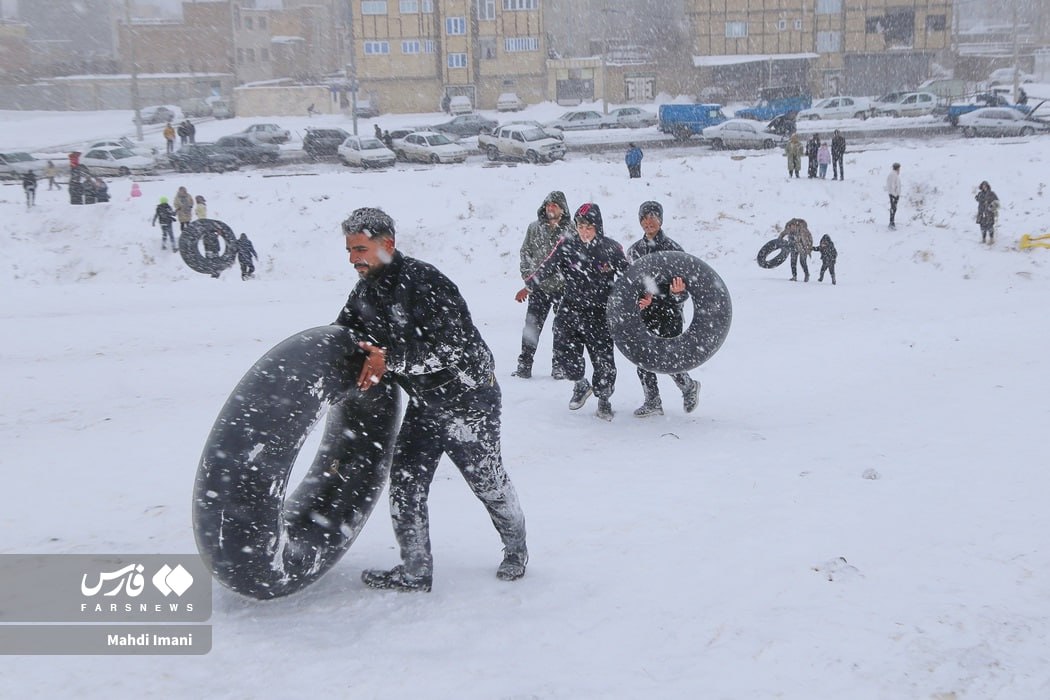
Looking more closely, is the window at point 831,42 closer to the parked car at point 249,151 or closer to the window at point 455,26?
the window at point 455,26

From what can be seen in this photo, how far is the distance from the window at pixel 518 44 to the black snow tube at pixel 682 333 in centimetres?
5307

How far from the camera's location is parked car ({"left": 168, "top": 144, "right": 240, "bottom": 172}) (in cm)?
3148

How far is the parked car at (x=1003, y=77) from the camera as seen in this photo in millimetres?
57438

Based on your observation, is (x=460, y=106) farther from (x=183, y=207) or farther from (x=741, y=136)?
(x=183, y=207)

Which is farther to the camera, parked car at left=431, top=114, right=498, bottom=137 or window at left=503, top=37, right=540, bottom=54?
window at left=503, top=37, right=540, bottom=54

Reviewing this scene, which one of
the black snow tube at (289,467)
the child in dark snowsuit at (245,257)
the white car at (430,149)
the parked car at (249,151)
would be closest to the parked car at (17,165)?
the parked car at (249,151)

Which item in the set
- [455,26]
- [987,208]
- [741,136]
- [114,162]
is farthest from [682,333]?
→ [455,26]

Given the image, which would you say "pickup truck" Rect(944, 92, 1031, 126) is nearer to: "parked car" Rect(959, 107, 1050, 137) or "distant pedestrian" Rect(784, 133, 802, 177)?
"parked car" Rect(959, 107, 1050, 137)

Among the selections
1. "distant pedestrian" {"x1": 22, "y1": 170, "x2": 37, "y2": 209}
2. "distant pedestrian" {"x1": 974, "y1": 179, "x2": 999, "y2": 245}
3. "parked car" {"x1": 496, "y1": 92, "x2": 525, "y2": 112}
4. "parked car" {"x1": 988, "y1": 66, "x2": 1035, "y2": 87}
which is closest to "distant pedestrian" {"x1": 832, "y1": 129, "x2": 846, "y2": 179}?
"distant pedestrian" {"x1": 974, "y1": 179, "x2": 999, "y2": 245}

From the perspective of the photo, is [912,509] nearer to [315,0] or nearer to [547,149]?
[547,149]

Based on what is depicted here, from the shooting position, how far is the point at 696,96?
5822 centimetres

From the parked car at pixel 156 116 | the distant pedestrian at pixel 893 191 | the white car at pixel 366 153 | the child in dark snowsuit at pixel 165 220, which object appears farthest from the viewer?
the parked car at pixel 156 116

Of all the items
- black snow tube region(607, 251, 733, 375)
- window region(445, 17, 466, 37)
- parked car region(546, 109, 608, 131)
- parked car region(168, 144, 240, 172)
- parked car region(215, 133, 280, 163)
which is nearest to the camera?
black snow tube region(607, 251, 733, 375)

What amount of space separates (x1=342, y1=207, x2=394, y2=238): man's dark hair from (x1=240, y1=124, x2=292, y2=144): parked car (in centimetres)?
3712
